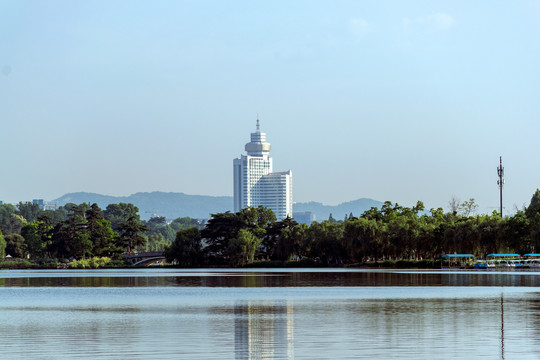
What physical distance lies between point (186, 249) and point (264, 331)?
118 m

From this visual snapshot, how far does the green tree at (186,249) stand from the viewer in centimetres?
14825

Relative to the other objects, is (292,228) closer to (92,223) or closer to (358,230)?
(358,230)

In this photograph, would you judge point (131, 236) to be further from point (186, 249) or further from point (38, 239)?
point (186, 249)

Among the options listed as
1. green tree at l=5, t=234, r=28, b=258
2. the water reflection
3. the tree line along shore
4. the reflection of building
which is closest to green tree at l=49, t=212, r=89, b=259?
the tree line along shore

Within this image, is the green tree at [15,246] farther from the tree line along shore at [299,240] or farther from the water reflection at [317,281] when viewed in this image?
the water reflection at [317,281]

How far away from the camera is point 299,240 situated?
5635 inches

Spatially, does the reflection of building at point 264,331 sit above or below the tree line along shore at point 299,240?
below

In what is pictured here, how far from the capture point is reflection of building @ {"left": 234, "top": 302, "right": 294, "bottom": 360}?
25312 mm

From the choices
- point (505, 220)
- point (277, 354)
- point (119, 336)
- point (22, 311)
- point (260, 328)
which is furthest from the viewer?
point (505, 220)

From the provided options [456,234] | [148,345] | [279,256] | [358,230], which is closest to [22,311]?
[148,345]

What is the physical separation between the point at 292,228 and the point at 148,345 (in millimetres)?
121999

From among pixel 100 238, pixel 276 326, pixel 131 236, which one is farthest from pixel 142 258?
pixel 276 326

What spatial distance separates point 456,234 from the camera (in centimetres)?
11106

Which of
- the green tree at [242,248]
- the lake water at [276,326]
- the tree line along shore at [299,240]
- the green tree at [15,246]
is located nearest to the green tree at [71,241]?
the tree line along shore at [299,240]
